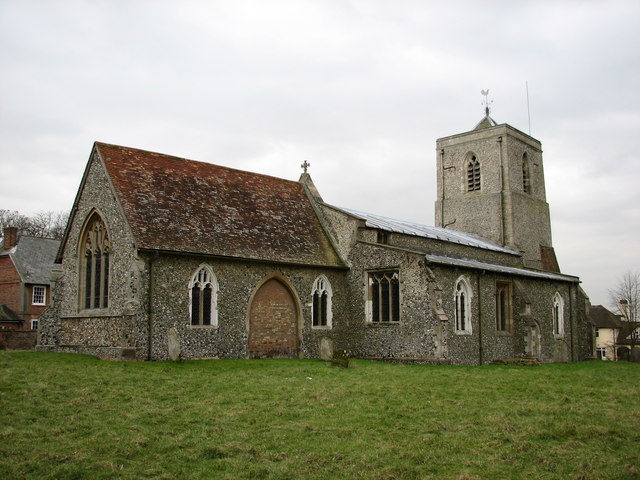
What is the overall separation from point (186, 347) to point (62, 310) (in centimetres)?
621

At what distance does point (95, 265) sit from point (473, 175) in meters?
28.4

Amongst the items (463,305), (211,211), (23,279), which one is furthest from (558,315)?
(23,279)

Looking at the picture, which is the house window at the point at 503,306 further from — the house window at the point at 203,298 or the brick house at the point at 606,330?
the brick house at the point at 606,330

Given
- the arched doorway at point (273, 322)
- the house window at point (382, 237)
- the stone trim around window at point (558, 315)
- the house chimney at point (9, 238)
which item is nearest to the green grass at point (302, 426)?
the arched doorway at point (273, 322)

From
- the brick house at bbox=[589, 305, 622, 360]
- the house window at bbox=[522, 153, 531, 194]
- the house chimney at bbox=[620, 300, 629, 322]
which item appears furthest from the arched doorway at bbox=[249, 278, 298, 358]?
the brick house at bbox=[589, 305, 622, 360]

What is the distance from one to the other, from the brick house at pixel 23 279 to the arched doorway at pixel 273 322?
2650 centimetres

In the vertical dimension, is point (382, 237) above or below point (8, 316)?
above

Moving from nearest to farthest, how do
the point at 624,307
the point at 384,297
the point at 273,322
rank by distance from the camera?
the point at 273,322 < the point at 384,297 < the point at 624,307

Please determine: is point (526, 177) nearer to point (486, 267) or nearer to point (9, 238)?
point (486, 267)

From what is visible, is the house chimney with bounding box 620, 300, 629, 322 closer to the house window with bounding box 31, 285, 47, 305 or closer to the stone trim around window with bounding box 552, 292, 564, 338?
the stone trim around window with bounding box 552, 292, 564, 338

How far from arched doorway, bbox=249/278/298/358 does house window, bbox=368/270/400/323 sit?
3.40 metres

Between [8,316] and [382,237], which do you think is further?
[8,316]

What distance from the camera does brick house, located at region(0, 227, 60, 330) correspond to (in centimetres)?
4412

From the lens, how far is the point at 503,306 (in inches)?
1143
